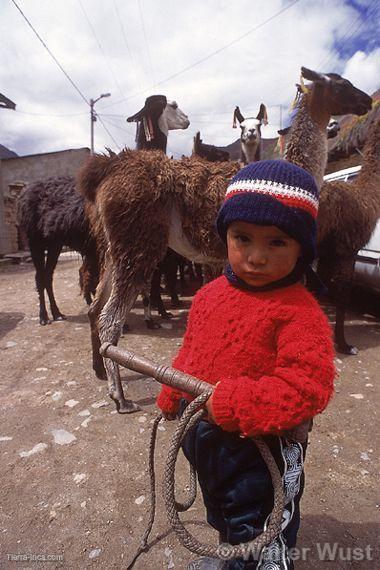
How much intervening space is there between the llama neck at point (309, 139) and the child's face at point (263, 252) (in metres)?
2.99

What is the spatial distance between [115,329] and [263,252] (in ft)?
7.18

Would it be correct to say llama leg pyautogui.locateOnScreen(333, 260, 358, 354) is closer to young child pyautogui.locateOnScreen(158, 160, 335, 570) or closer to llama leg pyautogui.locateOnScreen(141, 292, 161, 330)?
llama leg pyautogui.locateOnScreen(141, 292, 161, 330)

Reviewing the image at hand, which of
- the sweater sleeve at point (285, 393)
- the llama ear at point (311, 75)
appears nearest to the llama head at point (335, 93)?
the llama ear at point (311, 75)

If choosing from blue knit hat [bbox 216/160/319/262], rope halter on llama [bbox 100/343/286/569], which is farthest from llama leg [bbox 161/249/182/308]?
rope halter on llama [bbox 100/343/286/569]

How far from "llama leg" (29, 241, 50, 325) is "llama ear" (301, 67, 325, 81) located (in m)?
4.23

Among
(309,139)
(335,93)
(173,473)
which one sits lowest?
(173,473)

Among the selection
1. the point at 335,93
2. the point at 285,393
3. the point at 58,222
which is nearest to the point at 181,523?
the point at 285,393

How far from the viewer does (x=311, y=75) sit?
4.04m

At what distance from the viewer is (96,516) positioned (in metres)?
2.00

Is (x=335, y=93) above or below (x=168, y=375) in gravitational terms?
above

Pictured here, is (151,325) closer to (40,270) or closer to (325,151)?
(40,270)

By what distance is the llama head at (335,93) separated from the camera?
13.2 feet

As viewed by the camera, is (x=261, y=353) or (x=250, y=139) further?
(x=250, y=139)

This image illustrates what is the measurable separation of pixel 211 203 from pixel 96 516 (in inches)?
100.0
